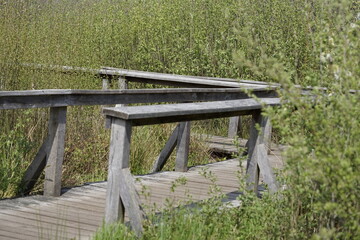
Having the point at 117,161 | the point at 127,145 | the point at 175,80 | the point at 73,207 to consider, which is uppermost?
the point at 175,80

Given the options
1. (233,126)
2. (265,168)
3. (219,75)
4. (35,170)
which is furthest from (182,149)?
(219,75)

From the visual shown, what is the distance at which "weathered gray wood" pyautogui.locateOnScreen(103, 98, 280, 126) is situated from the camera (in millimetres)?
4914

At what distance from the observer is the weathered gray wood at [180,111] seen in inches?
193

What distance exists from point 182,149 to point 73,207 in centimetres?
225

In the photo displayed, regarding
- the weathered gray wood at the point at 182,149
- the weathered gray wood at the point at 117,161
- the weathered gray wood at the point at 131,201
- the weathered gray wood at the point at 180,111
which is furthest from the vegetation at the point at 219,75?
the weathered gray wood at the point at 182,149

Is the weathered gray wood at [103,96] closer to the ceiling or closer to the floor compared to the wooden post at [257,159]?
closer to the ceiling

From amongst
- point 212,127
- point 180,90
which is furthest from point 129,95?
point 212,127

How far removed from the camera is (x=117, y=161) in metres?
4.93

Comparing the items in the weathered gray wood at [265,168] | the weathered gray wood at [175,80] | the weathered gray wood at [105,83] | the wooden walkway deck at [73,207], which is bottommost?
the wooden walkway deck at [73,207]

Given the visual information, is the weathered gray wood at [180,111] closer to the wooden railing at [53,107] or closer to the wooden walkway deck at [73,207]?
the wooden walkway deck at [73,207]

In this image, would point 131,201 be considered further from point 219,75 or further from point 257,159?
point 219,75

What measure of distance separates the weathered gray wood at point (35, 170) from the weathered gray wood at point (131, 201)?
186 cm

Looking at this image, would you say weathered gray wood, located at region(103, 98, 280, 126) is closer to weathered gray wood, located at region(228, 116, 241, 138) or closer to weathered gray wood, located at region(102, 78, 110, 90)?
weathered gray wood, located at region(102, 78, 110, 90)

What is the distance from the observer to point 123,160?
194 inches
